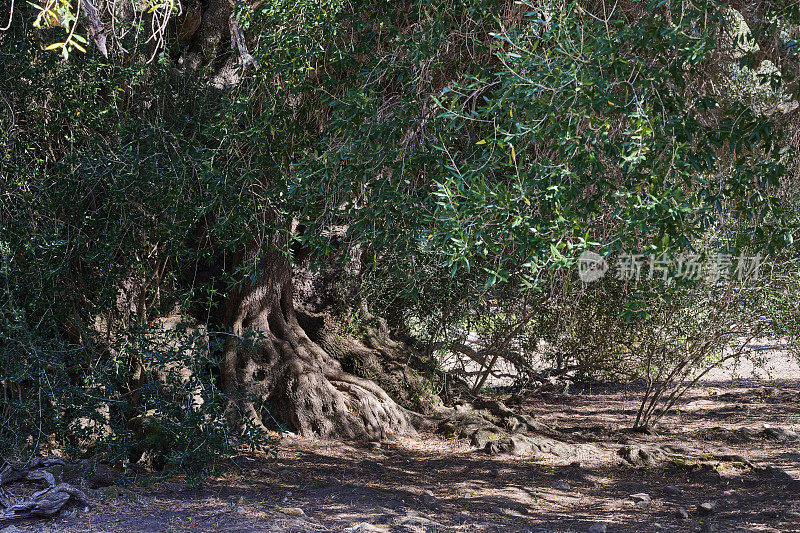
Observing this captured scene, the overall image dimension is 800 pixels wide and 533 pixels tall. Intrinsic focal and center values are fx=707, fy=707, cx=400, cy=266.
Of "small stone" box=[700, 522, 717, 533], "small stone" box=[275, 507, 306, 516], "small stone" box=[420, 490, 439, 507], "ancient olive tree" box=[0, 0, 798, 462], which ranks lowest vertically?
"small stone" box=[700, 522, 717, 533]

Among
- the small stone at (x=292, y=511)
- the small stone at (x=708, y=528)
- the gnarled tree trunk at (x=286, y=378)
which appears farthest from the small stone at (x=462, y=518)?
the gnarled tree trunk at (x=286, y=378)

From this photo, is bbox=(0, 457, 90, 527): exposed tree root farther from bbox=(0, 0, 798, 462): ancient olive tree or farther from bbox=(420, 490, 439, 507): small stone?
bbox=(420, 490, 439, 507): small stone

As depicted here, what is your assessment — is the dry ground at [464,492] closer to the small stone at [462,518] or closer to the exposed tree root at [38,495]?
the small stone at [462,518]

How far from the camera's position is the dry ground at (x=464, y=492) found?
222 inches

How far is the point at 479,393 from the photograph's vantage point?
11578mm

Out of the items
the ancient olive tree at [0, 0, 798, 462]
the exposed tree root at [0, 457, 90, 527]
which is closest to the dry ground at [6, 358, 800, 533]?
the exposed tree root at [0, 457, 90, 527]

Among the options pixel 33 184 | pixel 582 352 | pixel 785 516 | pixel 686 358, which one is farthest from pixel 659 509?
pixel 33 184

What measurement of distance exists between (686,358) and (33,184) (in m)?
7.52

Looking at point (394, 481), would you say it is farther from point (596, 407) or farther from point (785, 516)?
point (596, 407)

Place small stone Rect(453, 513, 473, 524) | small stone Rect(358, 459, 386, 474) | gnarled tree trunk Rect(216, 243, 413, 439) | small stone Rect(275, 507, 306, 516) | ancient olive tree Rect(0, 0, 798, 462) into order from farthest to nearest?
gnarled tree trunk Rect(216, 243, 413, 439) → small stone Rect(358, 459, 386, 474) → small stone Rect(453, 513, 473, 524) → small stone Rect(275, 507, 306, 516) → ancient olive tree Rect(0, 0, 798, 462)

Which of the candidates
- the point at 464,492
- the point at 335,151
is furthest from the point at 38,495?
the point at 464,492

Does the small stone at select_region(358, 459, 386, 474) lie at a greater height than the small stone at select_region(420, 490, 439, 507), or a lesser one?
greater

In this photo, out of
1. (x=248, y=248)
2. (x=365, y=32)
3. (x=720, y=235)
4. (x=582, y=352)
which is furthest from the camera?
(x=582, y=352)

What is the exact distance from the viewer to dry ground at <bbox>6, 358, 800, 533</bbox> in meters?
5.64
